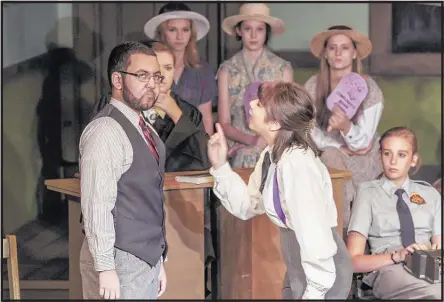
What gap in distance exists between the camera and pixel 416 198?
523cm

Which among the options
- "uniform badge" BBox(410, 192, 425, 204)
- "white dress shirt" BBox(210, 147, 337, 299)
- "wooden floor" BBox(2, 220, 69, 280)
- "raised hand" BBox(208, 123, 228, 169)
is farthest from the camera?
"wooden floor" BBox(2, 220, 69, 280)

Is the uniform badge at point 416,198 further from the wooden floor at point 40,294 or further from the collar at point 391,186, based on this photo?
the wooden floor at point 40,294

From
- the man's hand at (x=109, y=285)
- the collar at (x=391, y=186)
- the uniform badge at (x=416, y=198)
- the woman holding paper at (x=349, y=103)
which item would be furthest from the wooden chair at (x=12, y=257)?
the uniform badge at (x=416, y=198)

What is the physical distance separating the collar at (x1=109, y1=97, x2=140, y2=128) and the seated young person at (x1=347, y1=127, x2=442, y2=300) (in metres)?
1.63

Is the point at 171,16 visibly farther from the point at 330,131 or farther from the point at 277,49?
the point at 330,131

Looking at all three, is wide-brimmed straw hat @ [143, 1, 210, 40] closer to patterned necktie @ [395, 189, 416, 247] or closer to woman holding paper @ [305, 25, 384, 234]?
woman holding paper @ [305, 25, 384, 234]

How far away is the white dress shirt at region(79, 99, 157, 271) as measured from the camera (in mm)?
3846

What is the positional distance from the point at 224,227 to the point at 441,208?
1267 mm

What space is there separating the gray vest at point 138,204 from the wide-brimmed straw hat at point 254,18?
147 cm

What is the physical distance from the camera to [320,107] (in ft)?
18.0

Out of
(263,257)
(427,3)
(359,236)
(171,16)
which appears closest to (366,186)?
(359,236)

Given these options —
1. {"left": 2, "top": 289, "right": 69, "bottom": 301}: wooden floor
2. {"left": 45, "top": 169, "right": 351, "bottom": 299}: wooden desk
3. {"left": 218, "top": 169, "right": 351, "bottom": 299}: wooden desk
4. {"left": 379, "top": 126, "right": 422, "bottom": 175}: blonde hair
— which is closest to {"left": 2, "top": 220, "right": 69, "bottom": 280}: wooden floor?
{"left": 2, "top": 289, "right": 69, "bottom": 301}: wooden floor

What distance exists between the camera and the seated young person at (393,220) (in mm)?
5066

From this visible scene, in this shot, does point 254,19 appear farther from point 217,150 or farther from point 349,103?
point 217,150
